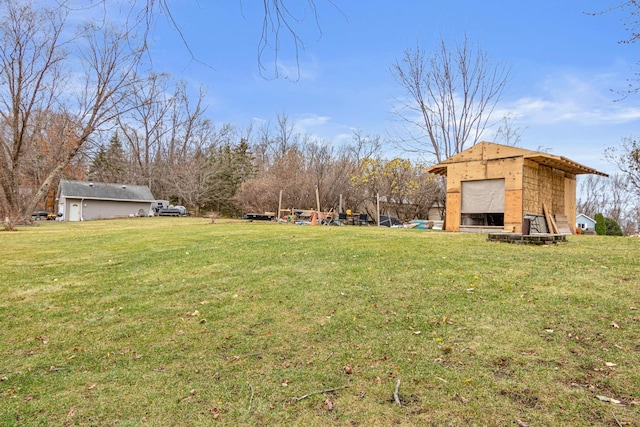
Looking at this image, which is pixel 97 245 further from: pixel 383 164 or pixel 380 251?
pixel 383 164

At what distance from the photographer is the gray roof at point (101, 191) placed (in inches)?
1240

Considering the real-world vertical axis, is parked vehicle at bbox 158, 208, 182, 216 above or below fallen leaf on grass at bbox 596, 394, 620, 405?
above

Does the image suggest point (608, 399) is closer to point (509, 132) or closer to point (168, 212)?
point (509, 132)

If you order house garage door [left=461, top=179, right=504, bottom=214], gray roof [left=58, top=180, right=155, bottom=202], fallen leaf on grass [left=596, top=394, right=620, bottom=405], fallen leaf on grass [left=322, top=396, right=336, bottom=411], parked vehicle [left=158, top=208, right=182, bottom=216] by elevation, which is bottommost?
fallen leaf on grass [left=322, top=396, right=336, bottom=411]

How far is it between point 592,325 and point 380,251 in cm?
423

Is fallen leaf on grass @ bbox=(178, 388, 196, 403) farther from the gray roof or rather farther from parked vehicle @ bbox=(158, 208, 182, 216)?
the gray roof

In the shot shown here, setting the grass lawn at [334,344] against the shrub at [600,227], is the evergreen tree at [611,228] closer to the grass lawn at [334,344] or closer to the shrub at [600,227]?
the shrub at [600,227]

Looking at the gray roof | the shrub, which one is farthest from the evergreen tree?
the gray roof

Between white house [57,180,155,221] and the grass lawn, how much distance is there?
1184 inches

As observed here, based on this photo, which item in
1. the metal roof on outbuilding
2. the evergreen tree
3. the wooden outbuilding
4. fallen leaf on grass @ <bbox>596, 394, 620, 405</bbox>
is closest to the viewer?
fallen leaf on grass @ <bbox>596, 394, 620, 405</bbox>

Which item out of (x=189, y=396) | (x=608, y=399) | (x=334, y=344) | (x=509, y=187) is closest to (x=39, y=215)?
(x=509, y=187)

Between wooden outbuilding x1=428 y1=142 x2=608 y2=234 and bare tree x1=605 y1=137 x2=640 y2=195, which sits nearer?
wooden outbuilding x1=428 y1=142 x2=608 y2=234

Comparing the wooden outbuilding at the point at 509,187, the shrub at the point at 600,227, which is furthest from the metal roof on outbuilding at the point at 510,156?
the shrub at the point at 600,227

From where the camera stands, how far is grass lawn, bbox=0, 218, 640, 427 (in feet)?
8.36
